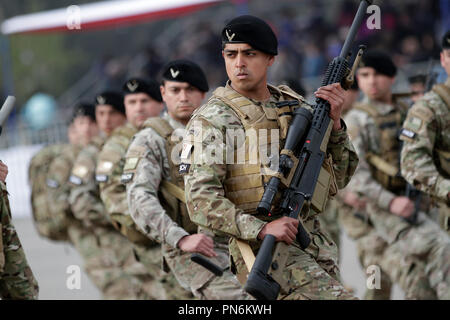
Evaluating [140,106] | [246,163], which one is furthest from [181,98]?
[246,163]

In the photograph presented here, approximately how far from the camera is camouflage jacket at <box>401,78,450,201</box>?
696 centimetres

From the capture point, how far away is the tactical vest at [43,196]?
10.4 metres

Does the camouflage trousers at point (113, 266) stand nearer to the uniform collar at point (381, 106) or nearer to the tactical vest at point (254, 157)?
the uniform collar at point (381, 106)

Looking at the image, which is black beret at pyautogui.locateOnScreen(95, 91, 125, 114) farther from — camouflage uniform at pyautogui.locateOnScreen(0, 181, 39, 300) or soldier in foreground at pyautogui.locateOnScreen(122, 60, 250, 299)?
camouflage uniform at pyautogui.locateOnScreen(0, 181, 39, 300)

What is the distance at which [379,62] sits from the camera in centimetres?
863

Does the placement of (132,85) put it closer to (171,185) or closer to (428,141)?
(171,185)

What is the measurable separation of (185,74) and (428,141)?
1875mm

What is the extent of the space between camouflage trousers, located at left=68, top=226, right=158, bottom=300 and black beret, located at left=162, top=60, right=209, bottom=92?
2.48 metres

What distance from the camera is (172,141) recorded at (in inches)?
263

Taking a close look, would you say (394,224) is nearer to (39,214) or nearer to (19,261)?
(19,261)

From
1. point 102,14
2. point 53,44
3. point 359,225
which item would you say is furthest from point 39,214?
point 53,44

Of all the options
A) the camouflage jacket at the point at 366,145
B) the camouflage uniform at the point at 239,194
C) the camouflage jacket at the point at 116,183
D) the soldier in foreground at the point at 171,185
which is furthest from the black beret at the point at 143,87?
the camouflage uniform at the point at 239,194

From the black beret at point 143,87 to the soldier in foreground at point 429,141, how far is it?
86.1 inches

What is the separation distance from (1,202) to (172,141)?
147 cm
